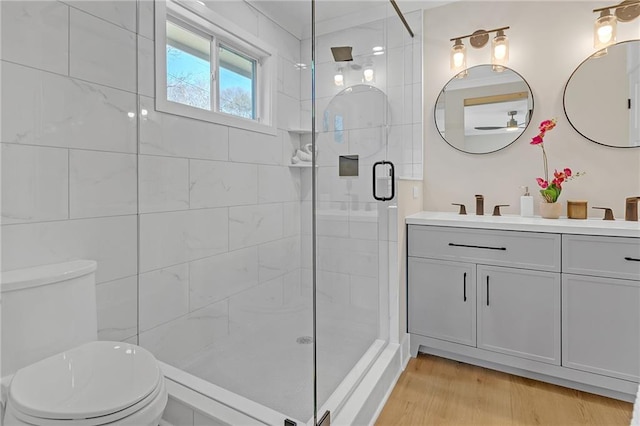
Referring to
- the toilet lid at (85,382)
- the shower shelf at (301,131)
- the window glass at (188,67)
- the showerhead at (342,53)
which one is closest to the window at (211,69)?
the window glass at (188,67)

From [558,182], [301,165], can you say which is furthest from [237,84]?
[558,182]

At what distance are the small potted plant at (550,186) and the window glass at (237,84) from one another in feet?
5.84

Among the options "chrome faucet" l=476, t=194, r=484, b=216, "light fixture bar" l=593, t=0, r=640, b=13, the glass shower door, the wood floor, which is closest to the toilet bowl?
the glass shower door

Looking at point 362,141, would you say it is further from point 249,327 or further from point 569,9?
point 569,9

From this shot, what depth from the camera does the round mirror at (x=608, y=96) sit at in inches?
80.7

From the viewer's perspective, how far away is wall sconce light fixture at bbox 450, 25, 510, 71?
7.82 ft

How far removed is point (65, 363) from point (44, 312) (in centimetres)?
20

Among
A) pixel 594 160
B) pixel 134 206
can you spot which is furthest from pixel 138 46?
pixel 594 160

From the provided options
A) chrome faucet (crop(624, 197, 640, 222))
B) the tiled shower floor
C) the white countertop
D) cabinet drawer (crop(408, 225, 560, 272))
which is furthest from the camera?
chrome faucet (crop(624, 197, 640, 222))

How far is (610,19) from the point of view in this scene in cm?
208

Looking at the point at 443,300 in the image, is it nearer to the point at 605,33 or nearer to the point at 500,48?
the point at 500,48

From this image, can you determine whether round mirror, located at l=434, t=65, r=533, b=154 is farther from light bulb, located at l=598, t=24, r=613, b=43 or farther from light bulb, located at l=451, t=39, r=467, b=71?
light bulb, located at l=598, t=24, r=613, b=43

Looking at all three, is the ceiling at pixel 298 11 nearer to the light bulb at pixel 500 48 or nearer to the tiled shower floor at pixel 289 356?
the light bulb at pixel 500 48

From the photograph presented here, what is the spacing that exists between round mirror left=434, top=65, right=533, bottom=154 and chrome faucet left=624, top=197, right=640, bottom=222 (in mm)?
738
